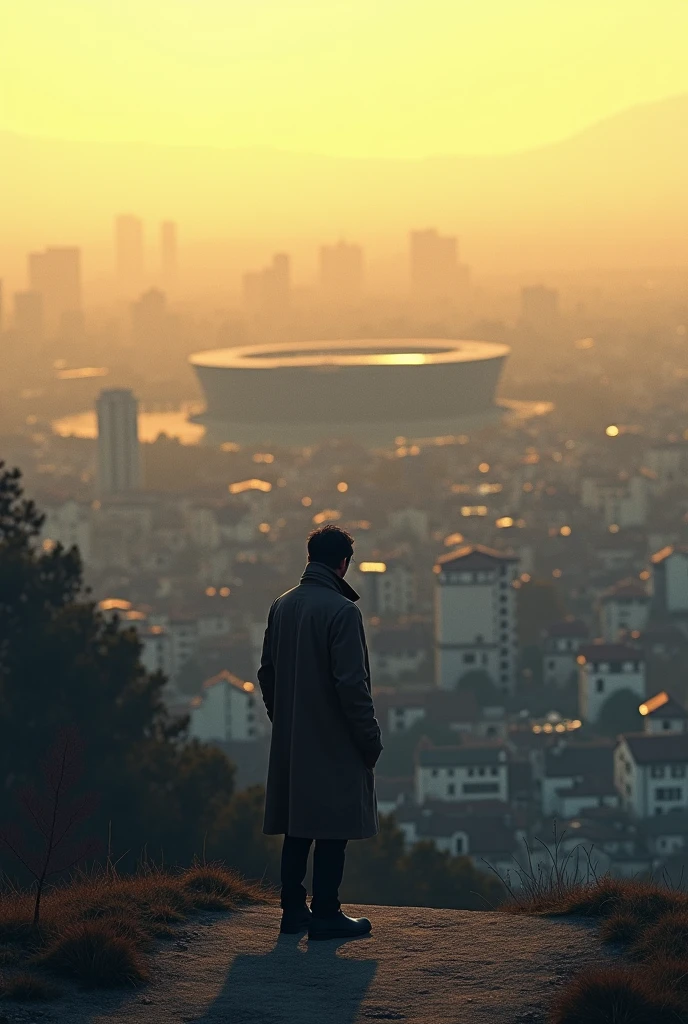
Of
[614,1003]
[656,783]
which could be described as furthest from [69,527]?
[614,1003]

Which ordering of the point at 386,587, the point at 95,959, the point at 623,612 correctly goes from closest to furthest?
the point at 95,959 < the point at 623,612 < the point at 386,587

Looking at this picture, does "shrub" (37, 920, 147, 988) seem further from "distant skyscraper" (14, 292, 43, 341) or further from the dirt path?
"distant skyscraper" (14, 292, 43, 341)

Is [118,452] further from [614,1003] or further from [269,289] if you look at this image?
[269,289]

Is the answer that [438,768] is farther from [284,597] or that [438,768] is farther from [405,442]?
[405,442]

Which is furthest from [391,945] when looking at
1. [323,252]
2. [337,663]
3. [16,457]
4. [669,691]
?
[323,252]

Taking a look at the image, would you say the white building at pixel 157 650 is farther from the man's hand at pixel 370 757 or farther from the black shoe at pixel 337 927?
the man's hand at pixel 370 757

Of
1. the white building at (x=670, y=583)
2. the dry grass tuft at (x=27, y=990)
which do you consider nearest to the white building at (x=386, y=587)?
the white building at (x=670, y=583)
